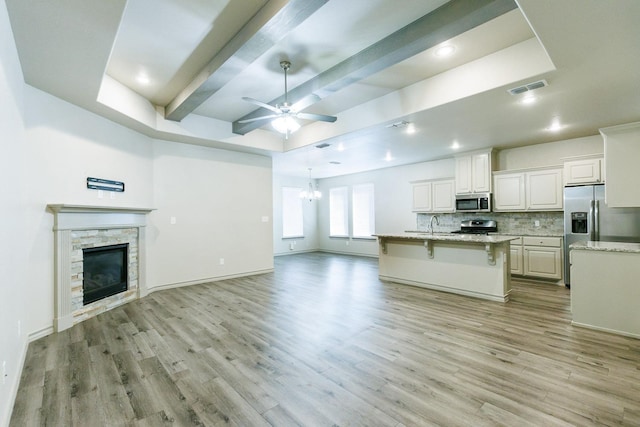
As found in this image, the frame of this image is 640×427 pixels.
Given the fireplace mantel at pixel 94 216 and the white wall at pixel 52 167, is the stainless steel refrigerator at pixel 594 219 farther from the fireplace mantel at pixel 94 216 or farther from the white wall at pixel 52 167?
the white wall at pixel 52 167

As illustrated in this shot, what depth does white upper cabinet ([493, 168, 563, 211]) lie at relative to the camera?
5.27 meters

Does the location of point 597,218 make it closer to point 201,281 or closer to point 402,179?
point 402,179

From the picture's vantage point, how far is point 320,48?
2980mm

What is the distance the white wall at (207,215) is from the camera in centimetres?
510

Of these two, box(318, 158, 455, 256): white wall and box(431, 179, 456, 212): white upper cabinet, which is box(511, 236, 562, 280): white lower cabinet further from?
box(318, 158, 455, 256): white wall

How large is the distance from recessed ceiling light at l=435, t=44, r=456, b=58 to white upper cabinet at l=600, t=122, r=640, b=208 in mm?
2454

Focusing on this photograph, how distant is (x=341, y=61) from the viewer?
324 centimetres

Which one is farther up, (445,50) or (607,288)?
(445,50)

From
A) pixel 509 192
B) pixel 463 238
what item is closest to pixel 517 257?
pixel 509 192

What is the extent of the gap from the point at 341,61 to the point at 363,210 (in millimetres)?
6316

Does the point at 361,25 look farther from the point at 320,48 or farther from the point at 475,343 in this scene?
the point at 475,343

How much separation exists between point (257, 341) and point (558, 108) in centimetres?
469

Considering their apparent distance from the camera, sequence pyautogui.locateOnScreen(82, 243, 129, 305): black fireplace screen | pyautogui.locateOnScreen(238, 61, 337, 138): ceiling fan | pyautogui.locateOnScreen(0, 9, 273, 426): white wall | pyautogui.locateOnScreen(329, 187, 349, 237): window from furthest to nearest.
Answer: pyautogui.locateOnScreen(329, 187, 349, 237): window < pyautogui.locateOnScreen(82, 243, 129, 305): black fireplace screen < pyautogui.locateOnScreen(238, 61, 337, 138): ceiling fan < pyautogui.locateOnScreen(0, 9, 273, 426): white wall

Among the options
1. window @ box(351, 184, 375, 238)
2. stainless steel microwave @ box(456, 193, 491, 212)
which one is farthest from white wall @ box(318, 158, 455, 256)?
stainless steel microwave @ box(456, 193, 491, 212)
